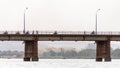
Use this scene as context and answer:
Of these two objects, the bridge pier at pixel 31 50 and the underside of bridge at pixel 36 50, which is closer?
the bridge pier at pixel 31 50

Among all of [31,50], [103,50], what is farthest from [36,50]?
[103,50]

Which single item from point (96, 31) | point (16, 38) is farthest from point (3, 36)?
point (96, 31)

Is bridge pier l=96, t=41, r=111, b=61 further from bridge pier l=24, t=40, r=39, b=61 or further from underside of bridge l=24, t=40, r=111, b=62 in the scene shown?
bridge pier l=24, t=40, r=39, b=61

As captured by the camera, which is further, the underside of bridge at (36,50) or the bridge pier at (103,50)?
the bridge pier at (103,50)

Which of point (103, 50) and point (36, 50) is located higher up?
point (36, 50)

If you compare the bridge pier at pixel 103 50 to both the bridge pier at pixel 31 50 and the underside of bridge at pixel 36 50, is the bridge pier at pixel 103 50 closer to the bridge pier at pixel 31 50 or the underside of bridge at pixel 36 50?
the underside of bridge at pixel 36 50

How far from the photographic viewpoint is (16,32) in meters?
160

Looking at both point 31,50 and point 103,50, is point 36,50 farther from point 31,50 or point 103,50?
point 103,50

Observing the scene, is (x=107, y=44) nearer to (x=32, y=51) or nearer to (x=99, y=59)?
(x=99, y=59)

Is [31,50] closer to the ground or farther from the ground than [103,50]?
farther from the ground

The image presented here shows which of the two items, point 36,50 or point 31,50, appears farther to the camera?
point 36,50

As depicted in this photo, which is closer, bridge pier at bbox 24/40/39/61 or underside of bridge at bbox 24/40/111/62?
bridge pier at bbox 24/40/39/61

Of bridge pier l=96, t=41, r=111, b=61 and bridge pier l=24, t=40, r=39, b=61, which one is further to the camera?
bridge pier l=96, t=41, r=111, b=61

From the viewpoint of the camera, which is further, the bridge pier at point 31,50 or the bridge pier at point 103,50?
the bridge pier at point 103,50
